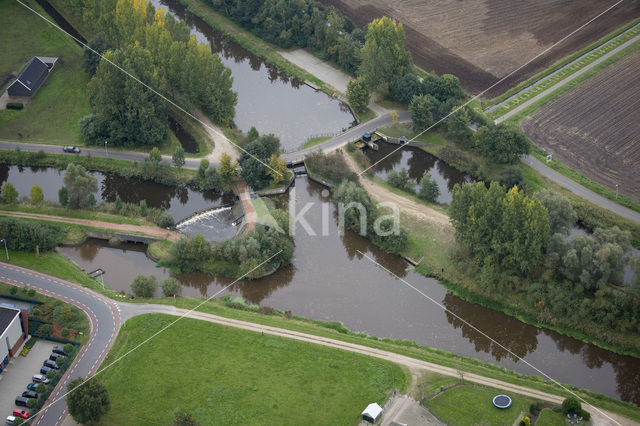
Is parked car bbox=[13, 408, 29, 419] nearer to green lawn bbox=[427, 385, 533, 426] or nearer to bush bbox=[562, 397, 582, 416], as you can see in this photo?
green lawn bbox=[427, 385, 533, 426]

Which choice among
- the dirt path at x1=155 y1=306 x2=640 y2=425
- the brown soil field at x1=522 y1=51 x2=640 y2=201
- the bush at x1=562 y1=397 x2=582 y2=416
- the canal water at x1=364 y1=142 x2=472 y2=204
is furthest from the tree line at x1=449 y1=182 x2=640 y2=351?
the brown soil field at x1=522 y1=51 x2=640 y2=201

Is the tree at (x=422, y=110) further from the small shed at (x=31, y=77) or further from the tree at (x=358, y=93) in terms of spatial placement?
the small shed at (x=31, y=77)

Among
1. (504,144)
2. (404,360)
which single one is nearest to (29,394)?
(404,360)

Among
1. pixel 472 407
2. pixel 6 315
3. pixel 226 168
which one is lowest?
pixel 472 407

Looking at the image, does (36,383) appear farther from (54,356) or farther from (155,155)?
(155,155)

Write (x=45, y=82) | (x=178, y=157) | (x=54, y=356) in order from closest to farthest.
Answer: (x=54, y=356)
(x=178, y=157)
(x=45, y=82)

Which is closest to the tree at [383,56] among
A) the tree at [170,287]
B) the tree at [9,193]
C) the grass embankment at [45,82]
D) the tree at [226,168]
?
the tree at [226,168]
